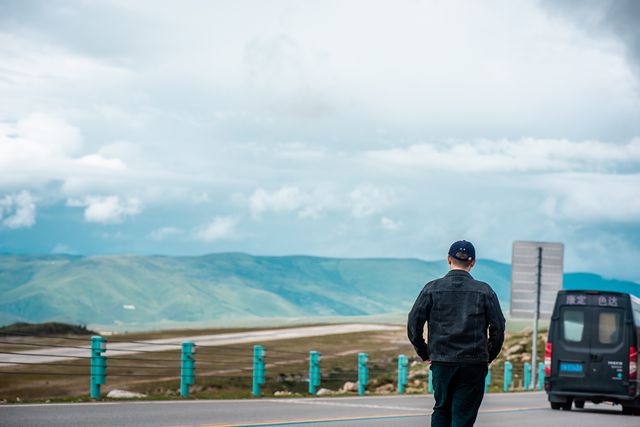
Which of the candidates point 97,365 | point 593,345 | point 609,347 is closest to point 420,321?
point 97,365

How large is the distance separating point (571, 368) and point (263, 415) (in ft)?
32.1

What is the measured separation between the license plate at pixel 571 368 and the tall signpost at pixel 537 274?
28.3 metres

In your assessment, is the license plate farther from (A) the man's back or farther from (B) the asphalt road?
(A) the man's back

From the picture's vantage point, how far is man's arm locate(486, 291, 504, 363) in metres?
8.35

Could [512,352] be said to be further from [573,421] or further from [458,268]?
[458,268]

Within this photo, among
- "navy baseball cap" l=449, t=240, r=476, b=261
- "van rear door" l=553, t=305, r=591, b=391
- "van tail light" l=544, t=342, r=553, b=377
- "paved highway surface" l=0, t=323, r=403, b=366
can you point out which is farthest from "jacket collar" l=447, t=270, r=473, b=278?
"paved highway surface" l=0, t=323, r=403, b=366

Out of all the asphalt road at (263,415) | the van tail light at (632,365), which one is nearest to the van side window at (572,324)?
the van tail light at (632,365)

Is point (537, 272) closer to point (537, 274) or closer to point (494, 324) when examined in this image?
point (537, 274)

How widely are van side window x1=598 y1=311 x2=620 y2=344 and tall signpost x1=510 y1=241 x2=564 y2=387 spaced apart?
28543mm

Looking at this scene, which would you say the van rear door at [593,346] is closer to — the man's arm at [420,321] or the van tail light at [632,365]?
the van tail light at [632,365]

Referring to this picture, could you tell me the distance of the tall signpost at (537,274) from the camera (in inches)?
2072

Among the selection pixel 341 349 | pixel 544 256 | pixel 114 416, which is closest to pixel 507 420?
pixel 114 416

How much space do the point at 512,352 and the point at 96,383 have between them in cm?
5650

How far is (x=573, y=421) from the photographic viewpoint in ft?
65.6
